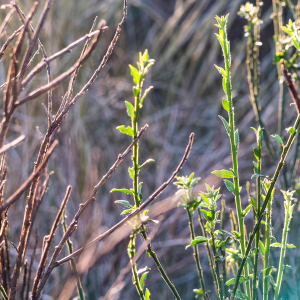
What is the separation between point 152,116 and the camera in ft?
6.07

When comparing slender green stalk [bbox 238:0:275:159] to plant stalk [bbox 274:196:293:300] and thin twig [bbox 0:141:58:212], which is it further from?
thin twig [bbox 0:141:58:212]

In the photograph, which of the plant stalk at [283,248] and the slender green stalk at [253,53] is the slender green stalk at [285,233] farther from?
the slender green stalk at [253,53]

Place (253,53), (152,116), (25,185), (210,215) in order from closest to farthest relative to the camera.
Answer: (25,185), (210,215), (253,53), (152,116)

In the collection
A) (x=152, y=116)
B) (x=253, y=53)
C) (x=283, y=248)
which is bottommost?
(x=152, y=116)

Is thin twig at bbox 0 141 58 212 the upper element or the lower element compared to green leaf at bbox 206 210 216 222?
upper

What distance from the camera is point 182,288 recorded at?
1.57m

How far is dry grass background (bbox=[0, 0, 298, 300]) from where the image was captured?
1.56 meters

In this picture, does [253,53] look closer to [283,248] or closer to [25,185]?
[283,248]

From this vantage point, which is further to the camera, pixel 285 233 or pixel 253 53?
pixel 253 53

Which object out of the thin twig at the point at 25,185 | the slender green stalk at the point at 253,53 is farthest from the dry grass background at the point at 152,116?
the thin twig at the point at 25,185

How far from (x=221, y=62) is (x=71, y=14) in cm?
94

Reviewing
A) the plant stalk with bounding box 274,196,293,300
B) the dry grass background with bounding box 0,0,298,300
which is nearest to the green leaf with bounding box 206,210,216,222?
the plant stalk with bounding box 274,196,293,300

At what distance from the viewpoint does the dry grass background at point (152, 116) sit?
1.56 metres

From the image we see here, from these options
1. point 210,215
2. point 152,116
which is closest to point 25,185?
point 210,215
